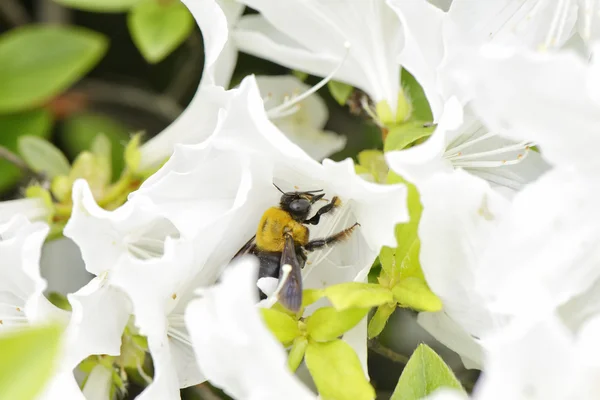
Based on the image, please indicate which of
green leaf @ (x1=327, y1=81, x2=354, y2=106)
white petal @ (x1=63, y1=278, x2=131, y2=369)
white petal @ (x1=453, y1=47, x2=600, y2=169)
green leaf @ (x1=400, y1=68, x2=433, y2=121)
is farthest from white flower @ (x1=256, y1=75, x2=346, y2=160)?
white petal @ (x1=453, y1=47, x2=600, y2=169)

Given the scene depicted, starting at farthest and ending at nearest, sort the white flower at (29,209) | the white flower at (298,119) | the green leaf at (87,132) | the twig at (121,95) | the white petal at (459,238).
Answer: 1. the twig at (121,95)
2. the green leaf at (87,132)
3. the white flower at (298,119)
4. the white flower at (29,209)
5. the white petal at (459,238)

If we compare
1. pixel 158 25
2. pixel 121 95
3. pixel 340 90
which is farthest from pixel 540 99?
pixel 121 95

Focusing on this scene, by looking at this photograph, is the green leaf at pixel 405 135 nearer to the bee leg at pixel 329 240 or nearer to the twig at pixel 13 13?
the bee leg at pixel 329 240

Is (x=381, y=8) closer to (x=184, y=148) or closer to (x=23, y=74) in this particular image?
(x=184, y=148)

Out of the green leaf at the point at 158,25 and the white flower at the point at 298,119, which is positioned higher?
the green leaf at the point at 158,25

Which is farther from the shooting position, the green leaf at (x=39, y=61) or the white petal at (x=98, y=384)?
the green leaf at (x=39, y=61)

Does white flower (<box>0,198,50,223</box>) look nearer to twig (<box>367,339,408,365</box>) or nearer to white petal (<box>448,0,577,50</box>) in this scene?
twig (<box>367,339,408,365</box>)

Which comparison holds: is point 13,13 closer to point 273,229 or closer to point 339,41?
point 339,41

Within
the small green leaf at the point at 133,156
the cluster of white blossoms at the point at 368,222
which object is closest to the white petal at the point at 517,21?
the cluster of white blossoms at the point at 368,222
